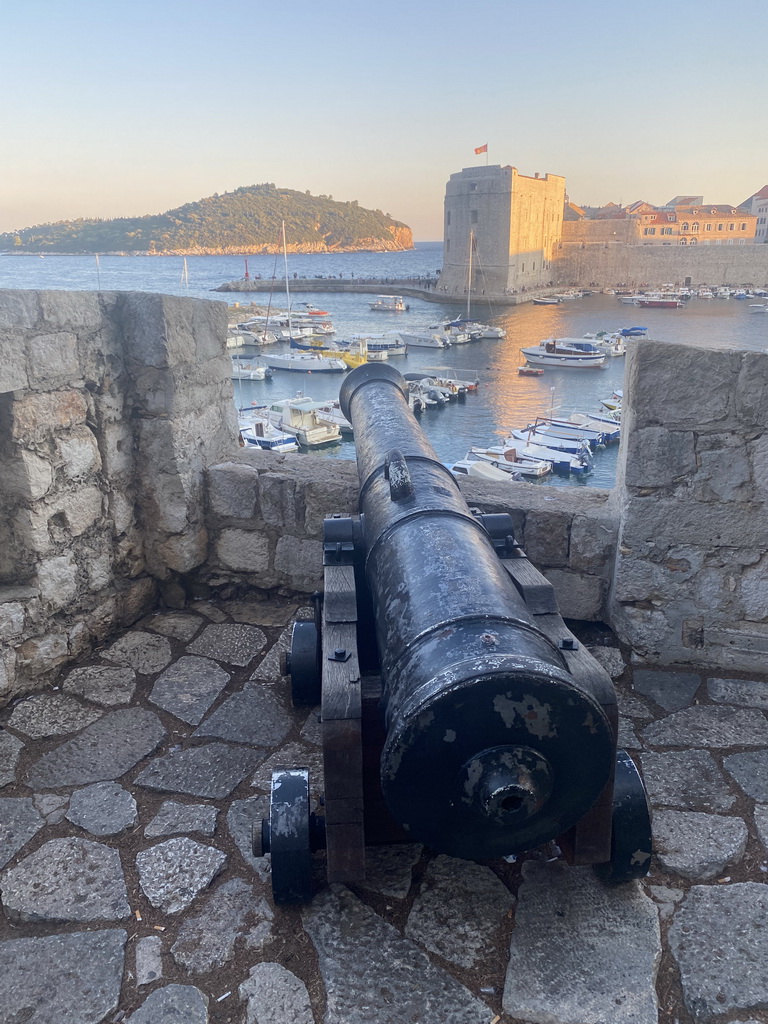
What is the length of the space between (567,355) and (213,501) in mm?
37203

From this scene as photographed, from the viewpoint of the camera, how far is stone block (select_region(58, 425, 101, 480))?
3.15 meters

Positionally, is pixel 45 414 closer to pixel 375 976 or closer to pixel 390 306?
pixel 375 976

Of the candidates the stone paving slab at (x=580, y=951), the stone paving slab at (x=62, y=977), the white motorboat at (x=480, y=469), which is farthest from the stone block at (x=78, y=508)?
the white motorboat at (x=480, y=469)

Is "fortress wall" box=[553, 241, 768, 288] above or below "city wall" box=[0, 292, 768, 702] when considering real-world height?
above

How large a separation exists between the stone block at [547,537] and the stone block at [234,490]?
139cm

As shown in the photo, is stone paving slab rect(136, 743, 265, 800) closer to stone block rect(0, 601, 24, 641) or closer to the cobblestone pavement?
the cobblestone pavement

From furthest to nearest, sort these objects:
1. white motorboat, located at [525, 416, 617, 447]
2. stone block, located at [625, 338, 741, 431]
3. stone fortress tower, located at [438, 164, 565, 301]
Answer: stone fortress tower, located at [438, 164, 565, 301], white motorboat, located at [525, 416, 617, 447], stone block, located at [625, 338, 741, 431]

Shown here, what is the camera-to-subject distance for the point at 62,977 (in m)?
1.83

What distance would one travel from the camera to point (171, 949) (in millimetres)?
1899

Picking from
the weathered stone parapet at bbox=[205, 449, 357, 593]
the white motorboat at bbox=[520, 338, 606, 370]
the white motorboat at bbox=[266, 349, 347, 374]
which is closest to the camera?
the weathered stone parapet at bbox=[205, 449, 357, 593]

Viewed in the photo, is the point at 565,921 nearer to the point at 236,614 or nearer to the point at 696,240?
the point at 236,614

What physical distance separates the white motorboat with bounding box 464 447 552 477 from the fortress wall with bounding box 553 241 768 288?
5223cm

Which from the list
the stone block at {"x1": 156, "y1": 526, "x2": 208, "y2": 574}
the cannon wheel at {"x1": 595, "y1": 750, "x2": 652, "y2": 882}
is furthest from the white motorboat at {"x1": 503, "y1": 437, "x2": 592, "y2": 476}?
the cannon wheel at {"x1": 595, "y1": 750, "x2": 652, "y2": 882}

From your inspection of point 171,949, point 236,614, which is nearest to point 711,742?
point 171,949
